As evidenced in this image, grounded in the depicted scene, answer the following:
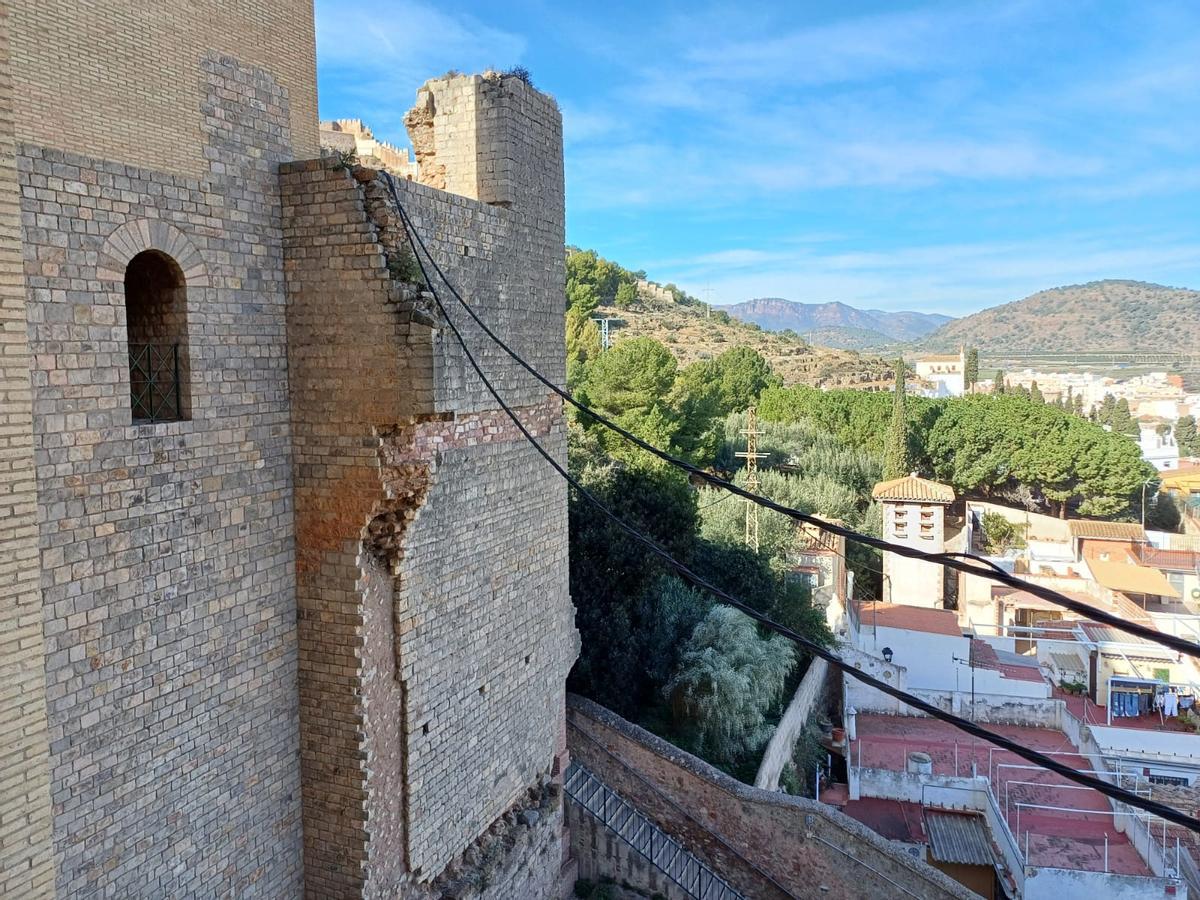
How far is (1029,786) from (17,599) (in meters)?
20.2

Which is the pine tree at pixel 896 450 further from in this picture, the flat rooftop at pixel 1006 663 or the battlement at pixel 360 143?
the battlement at pixel 360 143

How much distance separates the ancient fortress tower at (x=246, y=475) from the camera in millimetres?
5160

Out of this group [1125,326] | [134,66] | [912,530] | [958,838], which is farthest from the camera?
[1125,326]

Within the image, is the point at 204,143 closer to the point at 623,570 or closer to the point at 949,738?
the point at 623,570

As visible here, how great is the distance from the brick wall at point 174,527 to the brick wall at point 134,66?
90mm

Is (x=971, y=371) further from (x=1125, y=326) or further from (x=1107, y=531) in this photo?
(x=1125, y=326)

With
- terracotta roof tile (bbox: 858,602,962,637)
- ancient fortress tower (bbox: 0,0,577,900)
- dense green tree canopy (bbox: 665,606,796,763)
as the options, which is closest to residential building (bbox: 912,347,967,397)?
terracotta roof tile (bbox: 858,602,962,637)

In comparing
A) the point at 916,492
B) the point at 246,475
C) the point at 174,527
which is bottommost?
the point at 916,492

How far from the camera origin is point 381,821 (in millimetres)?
7203

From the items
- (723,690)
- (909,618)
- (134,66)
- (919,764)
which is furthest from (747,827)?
(909,618)

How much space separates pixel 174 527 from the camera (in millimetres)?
6000

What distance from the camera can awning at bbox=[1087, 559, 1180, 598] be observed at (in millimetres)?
31891

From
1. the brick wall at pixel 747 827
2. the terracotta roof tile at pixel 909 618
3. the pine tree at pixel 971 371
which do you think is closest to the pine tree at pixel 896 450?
the terracotta roof tile at pixel 909 618

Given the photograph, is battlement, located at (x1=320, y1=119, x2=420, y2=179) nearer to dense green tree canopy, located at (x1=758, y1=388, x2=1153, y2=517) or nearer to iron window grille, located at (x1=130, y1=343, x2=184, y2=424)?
iron window grille, located at (x1=130, y1=343, x2=184, y2=424)
